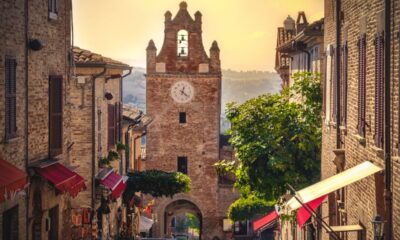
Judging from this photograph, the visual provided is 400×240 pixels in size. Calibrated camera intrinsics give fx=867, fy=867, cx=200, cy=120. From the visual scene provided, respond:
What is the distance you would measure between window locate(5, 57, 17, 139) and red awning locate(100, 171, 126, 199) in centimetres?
1157

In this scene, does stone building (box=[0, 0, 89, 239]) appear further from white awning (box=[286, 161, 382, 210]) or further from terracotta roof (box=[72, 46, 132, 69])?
terracotta roof (box=[72, 46, 132, 69])

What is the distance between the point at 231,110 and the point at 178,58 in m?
28.4

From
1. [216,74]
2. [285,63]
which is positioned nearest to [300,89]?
[285,63]

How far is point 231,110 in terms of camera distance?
2495 cm

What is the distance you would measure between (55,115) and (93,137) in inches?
265

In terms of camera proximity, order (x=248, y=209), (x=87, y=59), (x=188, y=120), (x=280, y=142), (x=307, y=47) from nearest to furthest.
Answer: (x=280, y=142), (x=87, y=59), (x=307, y=47), (x=248, y=209), (x=188, y=120)

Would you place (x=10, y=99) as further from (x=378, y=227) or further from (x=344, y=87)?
(x=378, y=227)

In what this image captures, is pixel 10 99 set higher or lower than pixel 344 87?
lower

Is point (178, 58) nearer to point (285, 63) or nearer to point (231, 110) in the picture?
point (285, 63)

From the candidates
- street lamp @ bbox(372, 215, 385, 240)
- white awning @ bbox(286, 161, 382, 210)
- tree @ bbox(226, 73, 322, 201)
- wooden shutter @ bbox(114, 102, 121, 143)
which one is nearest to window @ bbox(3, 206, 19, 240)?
white awning @ bbox(286, 161, 382, 210)

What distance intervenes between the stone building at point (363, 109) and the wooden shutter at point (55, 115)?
586 cm

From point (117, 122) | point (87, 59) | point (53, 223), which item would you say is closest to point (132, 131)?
point (117, 122)

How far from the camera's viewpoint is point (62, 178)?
17.5 metres

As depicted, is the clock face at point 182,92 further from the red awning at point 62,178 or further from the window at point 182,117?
the red awning at point 62,178
